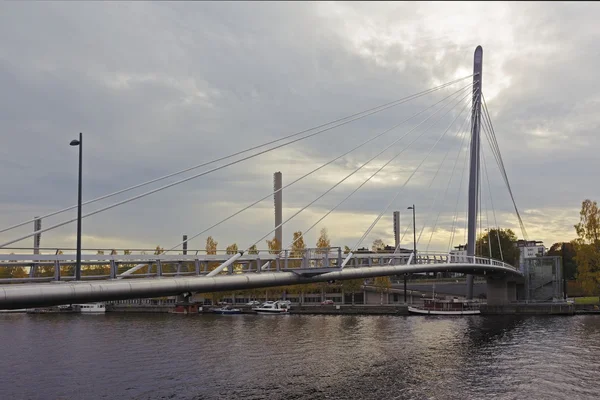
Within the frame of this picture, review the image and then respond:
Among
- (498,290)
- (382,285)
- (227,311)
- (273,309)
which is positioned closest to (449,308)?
(498,290)

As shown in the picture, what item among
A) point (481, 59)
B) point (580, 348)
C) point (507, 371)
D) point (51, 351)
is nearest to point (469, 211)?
point (481, 59)

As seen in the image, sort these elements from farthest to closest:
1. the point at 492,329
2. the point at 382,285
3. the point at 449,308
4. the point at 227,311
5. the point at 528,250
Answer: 1. the point at 528,250
2. the point at 382,285
3. the point at 227,311
4. the point at 449,308
5. the point at 492,329

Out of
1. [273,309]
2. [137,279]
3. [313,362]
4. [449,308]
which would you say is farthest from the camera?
→ [273,309]

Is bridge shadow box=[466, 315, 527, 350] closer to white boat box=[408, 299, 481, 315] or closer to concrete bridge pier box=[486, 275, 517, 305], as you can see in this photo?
concrete bridge pier box=[486, 275, 517, 305]

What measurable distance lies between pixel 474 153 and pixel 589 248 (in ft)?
62.5

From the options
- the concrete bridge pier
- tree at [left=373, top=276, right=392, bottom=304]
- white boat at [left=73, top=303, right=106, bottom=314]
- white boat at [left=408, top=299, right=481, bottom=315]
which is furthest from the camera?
white boat at [left=73, top=303, right=106, bottom=314]

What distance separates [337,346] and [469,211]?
23066mm

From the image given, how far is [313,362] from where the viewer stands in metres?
33.9

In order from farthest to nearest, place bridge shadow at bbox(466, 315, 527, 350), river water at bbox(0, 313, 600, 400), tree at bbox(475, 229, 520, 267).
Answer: tree at bbox(475, 229, 520, 267)
bridge shadow at bbox(466, 315, 527, 350)
river water at bbox(0, 313, 600, 400)

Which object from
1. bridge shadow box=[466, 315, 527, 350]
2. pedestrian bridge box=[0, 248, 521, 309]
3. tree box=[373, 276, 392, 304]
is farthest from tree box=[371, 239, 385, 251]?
pedestrian bridge box=[0, 248, 521, 309]

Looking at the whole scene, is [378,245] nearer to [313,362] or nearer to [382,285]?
[382,285]

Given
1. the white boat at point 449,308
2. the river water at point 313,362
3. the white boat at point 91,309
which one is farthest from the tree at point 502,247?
the white boat at point 91,309

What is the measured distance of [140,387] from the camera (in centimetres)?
2728

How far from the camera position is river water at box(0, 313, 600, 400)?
2631 cm
